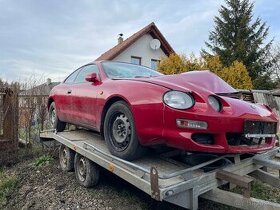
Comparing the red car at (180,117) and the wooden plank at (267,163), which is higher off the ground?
the red car at (180,117)

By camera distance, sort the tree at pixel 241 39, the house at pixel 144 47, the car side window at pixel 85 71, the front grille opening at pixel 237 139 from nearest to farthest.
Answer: the front grille opening at pixel 237 139
the car side window at pixel 85 71
the house at pixel 144 47
the tree at pixel 241 39

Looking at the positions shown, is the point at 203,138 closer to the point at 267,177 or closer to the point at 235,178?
the point at 235,178

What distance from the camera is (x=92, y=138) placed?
199 inches

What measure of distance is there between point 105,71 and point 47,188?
6.72 feet

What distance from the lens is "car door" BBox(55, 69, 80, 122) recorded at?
17.5 ft

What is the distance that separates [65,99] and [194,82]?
2770 mm

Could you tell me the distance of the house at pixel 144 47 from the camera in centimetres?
2150

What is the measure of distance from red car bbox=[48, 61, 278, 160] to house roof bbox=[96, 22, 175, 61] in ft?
53.9

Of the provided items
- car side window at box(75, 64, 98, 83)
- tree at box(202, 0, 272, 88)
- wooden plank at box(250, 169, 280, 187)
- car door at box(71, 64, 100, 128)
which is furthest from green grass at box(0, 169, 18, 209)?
tree at box(202, 0, 272, 88)

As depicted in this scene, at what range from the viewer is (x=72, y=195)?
4375 millimetres

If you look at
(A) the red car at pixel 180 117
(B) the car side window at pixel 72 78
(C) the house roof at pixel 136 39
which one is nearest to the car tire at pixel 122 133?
(A) the red car at pixel 180 117

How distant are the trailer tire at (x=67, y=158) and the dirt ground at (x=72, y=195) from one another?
10 centimetres

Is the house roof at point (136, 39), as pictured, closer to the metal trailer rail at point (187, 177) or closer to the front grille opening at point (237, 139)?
the metal trailer rail at point (187, 177)

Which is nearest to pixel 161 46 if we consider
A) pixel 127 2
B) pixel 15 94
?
pixel 127 2
